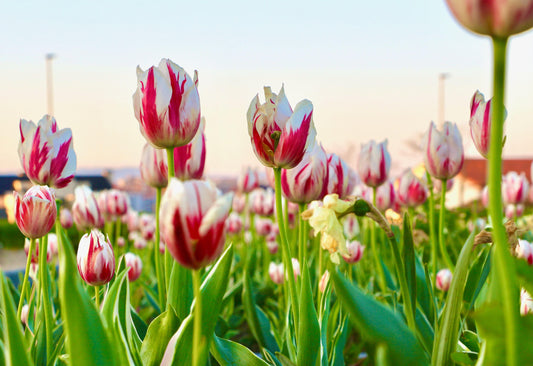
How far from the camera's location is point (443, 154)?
1627 millimetres

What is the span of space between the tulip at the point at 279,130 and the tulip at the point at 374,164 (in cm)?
104

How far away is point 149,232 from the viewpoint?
3.99 m

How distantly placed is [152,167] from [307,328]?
84 centimetres

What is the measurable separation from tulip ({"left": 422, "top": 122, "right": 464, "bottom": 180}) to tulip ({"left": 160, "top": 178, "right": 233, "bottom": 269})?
1.13 metres

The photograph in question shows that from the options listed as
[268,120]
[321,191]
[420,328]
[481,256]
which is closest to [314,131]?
[268,120]

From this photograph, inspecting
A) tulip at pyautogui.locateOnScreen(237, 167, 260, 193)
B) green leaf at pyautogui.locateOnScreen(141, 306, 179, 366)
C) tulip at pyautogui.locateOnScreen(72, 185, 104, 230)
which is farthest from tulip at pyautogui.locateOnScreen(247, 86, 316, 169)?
tulip at pyautogui.locateOnScreen(237, 167, 260, 193)

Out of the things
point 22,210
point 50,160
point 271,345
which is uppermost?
point 50,160

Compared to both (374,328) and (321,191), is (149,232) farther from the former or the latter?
(374,328)

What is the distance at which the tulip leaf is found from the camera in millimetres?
911

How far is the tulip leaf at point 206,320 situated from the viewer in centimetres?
91

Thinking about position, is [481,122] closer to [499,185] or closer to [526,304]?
[526,304]

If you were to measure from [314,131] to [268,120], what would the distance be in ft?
0.38

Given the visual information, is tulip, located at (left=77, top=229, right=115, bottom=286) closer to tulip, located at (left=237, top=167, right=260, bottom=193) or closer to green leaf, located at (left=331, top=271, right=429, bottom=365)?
green leaf, located at (left=331, top=271, right=429, bottom=365)

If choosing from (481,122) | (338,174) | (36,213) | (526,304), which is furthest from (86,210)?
(526,304)
